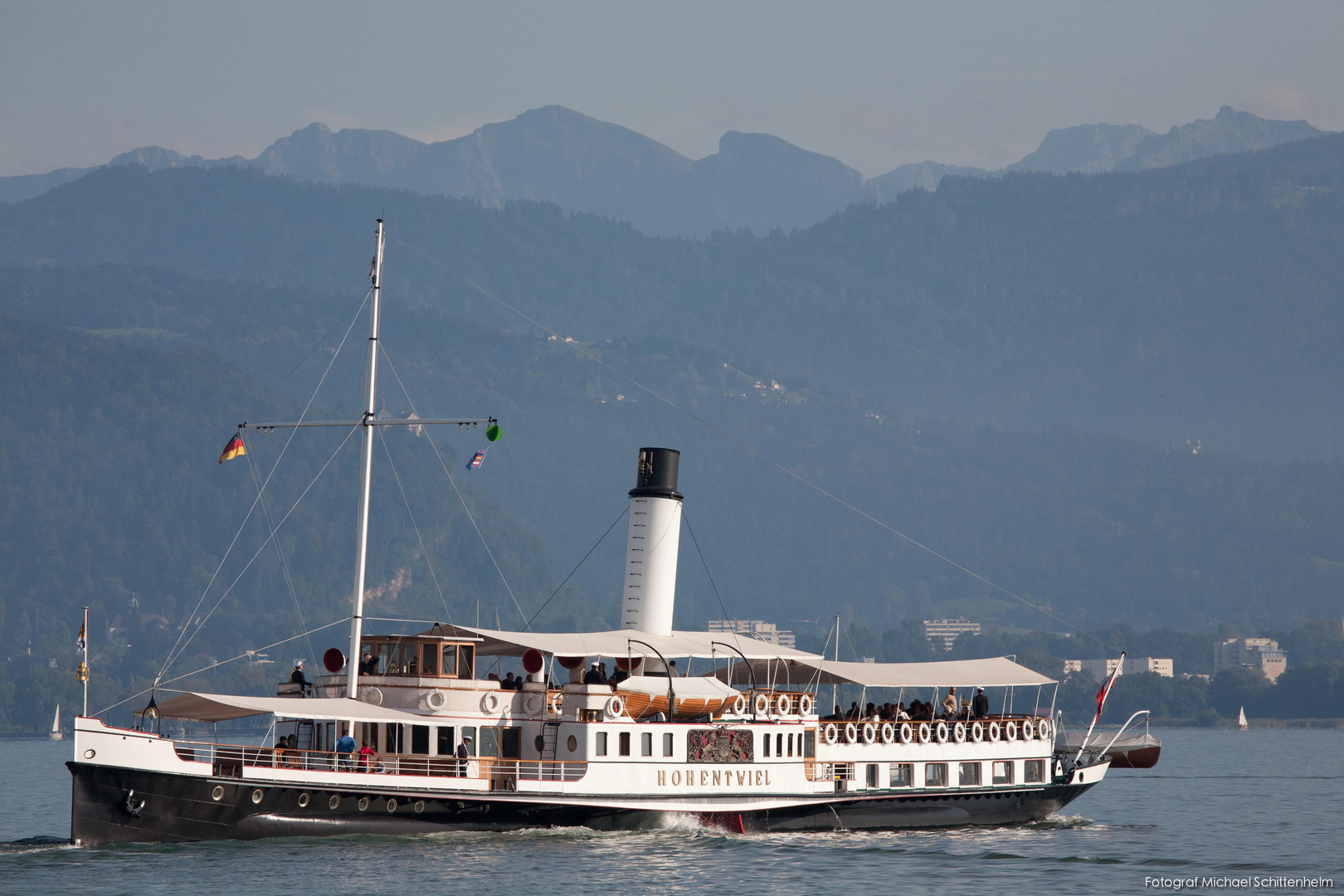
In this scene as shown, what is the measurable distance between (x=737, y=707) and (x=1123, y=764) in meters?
16.5

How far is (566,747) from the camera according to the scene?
45.9m

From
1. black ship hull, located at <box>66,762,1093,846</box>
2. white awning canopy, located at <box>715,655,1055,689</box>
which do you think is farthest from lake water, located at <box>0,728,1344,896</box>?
white awning canopy, located at <box>715,655,1055,689</box>

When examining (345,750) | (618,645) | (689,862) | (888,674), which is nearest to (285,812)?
(345,750)

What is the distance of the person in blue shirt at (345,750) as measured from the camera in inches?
1704

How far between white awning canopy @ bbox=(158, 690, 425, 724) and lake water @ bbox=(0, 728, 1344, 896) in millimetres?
3202

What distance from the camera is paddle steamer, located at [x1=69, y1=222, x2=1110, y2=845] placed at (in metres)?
42.1

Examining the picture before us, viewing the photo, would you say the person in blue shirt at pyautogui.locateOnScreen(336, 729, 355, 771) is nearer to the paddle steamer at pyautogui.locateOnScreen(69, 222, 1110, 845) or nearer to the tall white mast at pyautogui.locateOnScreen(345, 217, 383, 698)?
the paddle steamer at pyautogui.locateOnScreen(69, 222, 1110, 845)

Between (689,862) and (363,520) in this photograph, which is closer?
(689,862)

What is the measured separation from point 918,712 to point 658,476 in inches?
420

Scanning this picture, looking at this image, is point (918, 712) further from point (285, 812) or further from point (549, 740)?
point (285, 812)

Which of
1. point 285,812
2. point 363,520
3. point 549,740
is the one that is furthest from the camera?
point 549,740

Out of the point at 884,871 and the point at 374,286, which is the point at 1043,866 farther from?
the point at 374,286

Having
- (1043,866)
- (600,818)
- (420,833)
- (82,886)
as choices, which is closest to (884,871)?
(1043,866)

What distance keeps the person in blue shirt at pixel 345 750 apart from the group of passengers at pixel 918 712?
47.3ft
